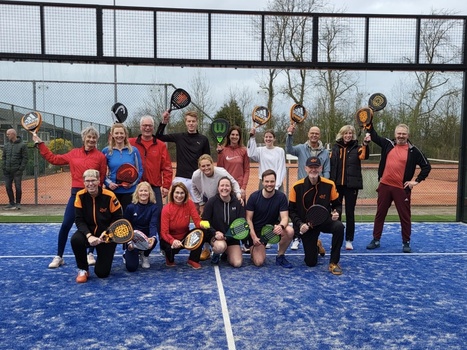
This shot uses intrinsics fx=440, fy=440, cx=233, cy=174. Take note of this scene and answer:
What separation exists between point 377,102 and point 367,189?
551cm

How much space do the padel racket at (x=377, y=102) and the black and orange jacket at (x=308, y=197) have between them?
2.02m

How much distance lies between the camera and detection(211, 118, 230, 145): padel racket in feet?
20.1

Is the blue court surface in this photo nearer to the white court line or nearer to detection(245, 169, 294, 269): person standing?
the white court line

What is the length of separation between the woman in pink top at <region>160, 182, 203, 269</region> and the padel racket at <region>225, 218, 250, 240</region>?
0.40m

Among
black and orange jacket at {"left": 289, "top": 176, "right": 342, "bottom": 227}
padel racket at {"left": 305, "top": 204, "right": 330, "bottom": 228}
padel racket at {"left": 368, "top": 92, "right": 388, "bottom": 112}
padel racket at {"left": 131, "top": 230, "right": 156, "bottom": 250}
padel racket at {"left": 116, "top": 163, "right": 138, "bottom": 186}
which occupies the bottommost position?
padel racket at {"left": 131, "top": 230, "right": 156, "bottom": 250}

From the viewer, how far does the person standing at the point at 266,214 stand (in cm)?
529

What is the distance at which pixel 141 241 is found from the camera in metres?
4.82

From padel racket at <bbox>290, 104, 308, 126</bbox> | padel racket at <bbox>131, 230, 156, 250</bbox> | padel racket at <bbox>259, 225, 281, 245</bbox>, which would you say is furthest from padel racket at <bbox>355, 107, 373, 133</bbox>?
padel racket at <bbox>131, 230, 156, 250</bbox>

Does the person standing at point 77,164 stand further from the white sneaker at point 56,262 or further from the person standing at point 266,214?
the person standing at point 266,214

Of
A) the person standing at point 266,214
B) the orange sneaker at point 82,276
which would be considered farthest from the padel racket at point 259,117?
the orange sneaker at point 82,276

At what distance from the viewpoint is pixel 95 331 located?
10.9ft

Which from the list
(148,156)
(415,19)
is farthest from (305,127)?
(148,156)

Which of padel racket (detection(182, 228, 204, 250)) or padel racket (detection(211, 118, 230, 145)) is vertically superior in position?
padel racket (detection(211, 118, 230, 145))

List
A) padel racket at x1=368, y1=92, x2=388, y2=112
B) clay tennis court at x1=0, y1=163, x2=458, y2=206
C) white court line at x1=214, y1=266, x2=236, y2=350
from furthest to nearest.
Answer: clay tennis court at x1=0, y1=163, x2=458, y2=206 < padel racket at x1=368, y1=92, x2=388, y2=112 < white court line at x1=214, y1=266, x2=236, y2=350
